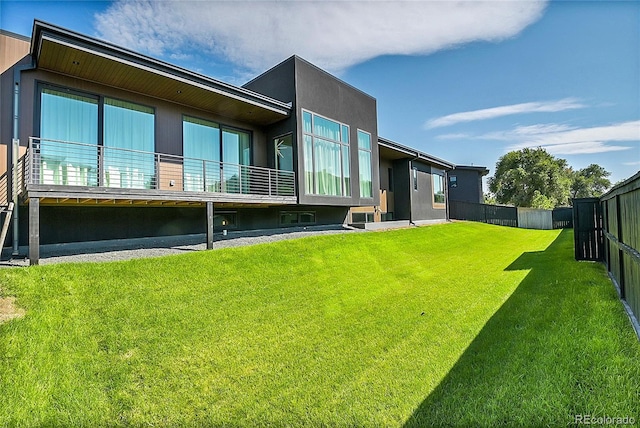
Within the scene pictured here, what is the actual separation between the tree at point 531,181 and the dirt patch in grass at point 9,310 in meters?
43.3

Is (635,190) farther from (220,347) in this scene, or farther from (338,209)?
(338,209)

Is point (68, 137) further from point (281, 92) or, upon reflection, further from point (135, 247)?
point (281, 92)

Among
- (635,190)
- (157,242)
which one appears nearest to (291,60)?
(157,242)

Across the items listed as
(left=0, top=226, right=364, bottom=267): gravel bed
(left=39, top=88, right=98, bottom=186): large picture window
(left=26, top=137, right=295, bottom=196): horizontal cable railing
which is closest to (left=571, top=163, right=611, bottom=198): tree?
(left=26, top=137, right=295, bottom=196): horizontal cable railing

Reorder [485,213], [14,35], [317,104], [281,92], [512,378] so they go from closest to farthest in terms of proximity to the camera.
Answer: [512,378] < [14,35] < [281,92] < [317,104] < [485,213]

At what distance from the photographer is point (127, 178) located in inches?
352

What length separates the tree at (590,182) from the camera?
206ft

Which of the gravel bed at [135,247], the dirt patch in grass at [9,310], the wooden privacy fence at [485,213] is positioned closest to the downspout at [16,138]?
the gravel bed at [135,247]

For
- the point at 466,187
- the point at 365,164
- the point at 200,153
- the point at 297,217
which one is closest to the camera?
the point at 200,153

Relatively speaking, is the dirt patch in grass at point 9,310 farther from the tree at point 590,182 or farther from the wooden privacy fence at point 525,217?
the tree at point 590,182

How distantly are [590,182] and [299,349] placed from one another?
262 ft

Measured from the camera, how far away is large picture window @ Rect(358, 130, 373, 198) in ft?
49.9

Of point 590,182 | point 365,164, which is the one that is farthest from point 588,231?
point 590,182

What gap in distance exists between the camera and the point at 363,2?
924cm
